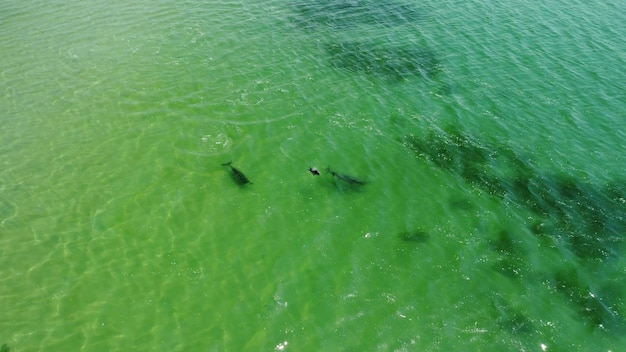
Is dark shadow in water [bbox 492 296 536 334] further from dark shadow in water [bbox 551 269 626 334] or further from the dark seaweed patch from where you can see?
the dark seaweed patch

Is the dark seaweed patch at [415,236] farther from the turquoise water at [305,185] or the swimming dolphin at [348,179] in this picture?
the swimming dolphin at [348,179]

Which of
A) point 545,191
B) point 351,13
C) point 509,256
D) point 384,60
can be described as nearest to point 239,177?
point 509,256

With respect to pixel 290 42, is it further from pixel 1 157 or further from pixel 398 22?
pixel 1 157

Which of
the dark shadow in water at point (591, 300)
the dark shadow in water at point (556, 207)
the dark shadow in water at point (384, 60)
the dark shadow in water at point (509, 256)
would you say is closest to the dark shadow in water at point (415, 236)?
the dark shadow in water at point (509, 256)

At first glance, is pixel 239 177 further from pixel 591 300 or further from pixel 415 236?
pixel 591 300

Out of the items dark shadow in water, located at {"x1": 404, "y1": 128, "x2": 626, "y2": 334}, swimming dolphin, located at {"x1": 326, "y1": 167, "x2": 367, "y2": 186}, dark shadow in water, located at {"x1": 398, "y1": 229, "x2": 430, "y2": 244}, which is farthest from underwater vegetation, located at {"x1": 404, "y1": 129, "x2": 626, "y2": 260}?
dark shadow in water, located at {"x1": 398, "y1": 229, "x2": 430, "y2": 244}
